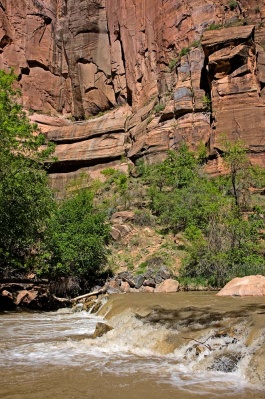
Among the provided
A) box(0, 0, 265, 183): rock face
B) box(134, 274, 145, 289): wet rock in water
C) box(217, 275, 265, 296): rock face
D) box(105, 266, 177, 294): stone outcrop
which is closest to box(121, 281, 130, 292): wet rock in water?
box(105, 266, 177, 294): stone outcrop

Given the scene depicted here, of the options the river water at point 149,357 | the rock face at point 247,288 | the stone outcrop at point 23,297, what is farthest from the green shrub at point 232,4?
the river water at point 149,357

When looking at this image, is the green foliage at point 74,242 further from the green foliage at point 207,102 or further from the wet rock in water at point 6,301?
the green foliage at point 207,102

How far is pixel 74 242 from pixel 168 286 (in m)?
5.64

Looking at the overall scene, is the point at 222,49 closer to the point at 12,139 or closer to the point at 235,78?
the point at 235,78

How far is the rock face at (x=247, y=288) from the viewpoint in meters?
14.1

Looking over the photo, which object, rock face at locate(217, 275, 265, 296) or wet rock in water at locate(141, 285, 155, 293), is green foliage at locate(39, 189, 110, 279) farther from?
rock face at locate(217, 275, 265, 296)

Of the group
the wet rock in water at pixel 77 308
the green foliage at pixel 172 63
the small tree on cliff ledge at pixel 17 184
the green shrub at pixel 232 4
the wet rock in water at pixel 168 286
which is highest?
the green shrub at pixel 232 4

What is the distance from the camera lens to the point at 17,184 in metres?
14.7

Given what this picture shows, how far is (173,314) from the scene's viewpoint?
10633mm

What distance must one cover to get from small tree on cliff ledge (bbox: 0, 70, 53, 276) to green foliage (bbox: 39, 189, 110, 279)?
7.12 feet

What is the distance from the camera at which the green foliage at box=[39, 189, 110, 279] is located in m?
19.8

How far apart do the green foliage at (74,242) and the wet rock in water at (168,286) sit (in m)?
4.34

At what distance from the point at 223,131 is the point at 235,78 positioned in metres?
4.84

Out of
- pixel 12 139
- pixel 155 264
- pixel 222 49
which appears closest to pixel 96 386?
pixel 12 139
